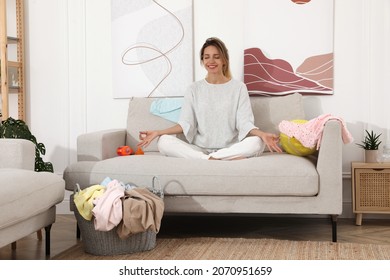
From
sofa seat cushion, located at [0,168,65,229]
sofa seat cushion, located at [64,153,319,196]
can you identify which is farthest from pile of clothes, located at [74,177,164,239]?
sofa seat cushion, located at [64,153,319,196]

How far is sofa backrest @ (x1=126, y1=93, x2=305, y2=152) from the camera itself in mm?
4125

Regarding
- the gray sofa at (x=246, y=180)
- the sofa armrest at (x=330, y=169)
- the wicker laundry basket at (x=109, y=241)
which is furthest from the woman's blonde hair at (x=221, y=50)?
Result: the wicker laundry basket at (x=109, y=241)

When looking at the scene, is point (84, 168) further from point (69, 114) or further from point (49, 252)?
point (69, 114)

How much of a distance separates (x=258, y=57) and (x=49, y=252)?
2067 millimetres

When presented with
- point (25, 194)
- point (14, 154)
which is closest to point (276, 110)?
point (14, 154)

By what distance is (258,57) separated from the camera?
14.6 feet

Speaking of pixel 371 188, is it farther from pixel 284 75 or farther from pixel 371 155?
pixel 284 75

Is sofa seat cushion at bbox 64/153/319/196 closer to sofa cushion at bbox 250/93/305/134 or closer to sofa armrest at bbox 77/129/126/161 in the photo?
sofa armrest at bbox 77/129/126/161

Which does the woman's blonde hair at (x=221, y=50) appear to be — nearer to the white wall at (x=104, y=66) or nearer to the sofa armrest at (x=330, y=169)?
the white wall at (x=104, y=66)

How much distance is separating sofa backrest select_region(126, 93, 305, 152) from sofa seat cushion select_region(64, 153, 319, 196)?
0.54m

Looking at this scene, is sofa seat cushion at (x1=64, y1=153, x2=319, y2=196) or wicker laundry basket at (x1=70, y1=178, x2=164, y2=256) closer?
wicker laundry basket at (x1=70, y1=178, x2=164, y2=256)

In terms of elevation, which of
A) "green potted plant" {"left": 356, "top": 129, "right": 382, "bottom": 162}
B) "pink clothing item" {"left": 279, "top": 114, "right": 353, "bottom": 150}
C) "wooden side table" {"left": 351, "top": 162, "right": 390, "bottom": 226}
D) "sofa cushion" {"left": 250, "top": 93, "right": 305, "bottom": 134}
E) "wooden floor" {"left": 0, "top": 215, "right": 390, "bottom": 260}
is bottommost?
"wooden floor" {"left": 0, "top": 215, "right": 390, "bottom": 260}
